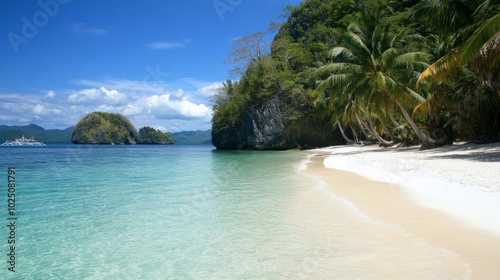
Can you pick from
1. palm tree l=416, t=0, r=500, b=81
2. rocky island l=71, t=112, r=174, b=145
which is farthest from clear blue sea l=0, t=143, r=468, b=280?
rocky island l=71, t=112, r=174, b=145

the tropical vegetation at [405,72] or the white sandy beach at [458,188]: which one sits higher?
the tropical vegetation at [405,72]

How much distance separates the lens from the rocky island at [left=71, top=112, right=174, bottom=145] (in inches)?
4756

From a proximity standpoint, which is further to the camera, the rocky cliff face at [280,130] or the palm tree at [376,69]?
the rocky cliff face at [280,130]

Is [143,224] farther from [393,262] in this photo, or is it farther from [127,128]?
[127,128]

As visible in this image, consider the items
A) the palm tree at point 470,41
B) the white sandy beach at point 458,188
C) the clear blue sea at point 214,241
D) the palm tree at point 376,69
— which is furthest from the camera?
the palm tree at point 376,69

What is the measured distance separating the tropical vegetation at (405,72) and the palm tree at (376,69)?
6 centimetres

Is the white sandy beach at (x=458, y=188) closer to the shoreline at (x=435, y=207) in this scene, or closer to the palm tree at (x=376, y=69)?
the shoreline at (x=435, y=207)

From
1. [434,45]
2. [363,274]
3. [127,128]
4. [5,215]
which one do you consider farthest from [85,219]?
[127,128]

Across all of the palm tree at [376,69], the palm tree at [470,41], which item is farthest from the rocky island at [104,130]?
the palm tree at [470,41]

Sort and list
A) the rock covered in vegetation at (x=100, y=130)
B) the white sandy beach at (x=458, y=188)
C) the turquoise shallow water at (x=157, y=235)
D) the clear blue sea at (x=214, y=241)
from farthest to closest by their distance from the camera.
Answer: the rock covered in vegetation at (x=100, y=130)
the white sandy beach at (x=458, y=188)
the turquoise shallow water at (x=157, y=235)
the clear blue sea at (x=214, y=241)

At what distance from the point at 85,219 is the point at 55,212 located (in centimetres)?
122

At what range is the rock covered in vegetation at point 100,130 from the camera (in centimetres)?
12044

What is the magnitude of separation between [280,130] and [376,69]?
20533 mm

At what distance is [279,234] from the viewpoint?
5062mm
